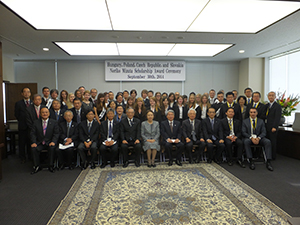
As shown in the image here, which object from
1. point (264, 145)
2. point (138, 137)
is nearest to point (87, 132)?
point (138, 137)

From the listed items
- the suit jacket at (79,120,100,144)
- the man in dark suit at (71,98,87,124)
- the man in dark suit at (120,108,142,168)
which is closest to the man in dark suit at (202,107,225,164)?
the man in dark suit at (120,108,142,168)

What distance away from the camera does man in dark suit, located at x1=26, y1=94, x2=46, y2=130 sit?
4.97 m

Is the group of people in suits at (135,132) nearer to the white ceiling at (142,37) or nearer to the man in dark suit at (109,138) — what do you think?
the man in dark suit at (109,138)

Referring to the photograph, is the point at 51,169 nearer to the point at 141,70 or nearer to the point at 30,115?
the point at 30,115

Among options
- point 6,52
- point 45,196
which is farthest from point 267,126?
point 6,52

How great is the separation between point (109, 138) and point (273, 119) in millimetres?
4204

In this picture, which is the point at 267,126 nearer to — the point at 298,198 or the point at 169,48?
the point at 298,198

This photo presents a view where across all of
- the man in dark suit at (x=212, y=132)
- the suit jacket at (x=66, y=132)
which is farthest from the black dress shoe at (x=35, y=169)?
the man in dark suit at (x=212, y=132)

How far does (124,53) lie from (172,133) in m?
4.42

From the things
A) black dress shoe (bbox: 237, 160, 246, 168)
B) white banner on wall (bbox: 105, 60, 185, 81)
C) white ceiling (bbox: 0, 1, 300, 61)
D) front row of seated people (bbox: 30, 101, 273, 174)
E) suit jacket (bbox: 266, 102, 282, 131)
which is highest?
white ceiling (bbox: 0, 1, 300, 61)

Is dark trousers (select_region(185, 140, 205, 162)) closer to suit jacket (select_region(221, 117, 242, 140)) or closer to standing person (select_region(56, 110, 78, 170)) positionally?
suit jacket (select_region(221, 117, 242, 140))

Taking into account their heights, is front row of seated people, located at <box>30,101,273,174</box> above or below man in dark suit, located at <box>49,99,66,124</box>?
A: below

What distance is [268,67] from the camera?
363 inches

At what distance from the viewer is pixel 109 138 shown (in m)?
4.97
